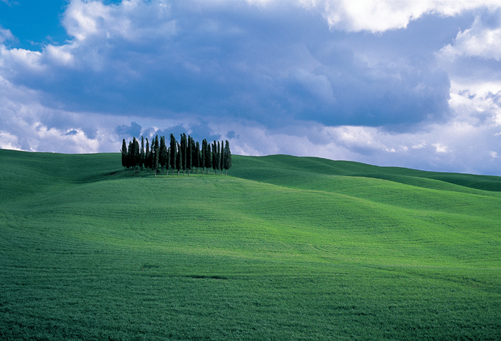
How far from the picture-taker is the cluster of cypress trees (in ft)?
182

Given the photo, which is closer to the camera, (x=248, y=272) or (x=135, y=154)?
(x=248, y=272)

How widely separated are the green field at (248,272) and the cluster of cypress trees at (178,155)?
23.0m

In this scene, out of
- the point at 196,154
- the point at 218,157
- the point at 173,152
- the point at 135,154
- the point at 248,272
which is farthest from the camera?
the point at 135,154

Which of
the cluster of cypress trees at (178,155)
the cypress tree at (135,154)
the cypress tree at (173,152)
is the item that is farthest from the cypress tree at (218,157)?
the cypress tree at (135,154)

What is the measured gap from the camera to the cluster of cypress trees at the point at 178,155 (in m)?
55.4

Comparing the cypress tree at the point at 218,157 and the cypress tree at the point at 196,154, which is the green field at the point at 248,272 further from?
the cypress tree at the point at 218,157

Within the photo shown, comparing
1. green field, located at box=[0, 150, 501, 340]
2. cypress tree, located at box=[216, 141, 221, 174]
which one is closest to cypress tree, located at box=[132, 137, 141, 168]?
cypress tree, located at box=[216, 141, 221, 174]

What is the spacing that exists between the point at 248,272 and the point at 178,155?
4561 centimetres

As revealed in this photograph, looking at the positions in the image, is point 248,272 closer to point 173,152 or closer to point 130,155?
point 173,152

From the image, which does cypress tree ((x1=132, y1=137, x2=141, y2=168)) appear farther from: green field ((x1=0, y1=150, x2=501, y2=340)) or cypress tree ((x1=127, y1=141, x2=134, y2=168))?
green field ((x1=0, y1=150, x2=501, y2=340))

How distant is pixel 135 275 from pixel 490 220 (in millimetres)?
30562

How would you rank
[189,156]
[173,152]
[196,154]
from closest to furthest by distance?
[173,152]
[189,156]
[196,154]

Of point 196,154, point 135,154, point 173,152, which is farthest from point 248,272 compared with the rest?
point 135,154

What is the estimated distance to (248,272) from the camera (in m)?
13.4
